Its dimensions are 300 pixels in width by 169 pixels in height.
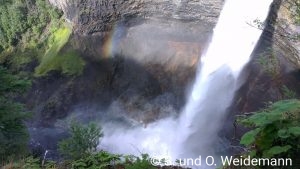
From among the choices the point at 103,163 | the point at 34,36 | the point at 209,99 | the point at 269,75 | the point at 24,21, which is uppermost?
the point at 24,21

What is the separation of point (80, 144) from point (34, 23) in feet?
49.5

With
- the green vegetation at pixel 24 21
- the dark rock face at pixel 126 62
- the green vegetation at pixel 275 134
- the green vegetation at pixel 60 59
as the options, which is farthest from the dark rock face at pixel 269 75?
the green vegetation at pixel 24 21

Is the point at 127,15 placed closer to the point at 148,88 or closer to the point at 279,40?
the point at 148,88

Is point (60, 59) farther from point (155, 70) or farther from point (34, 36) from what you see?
point (155, 70)

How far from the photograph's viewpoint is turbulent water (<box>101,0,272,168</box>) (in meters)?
16.7

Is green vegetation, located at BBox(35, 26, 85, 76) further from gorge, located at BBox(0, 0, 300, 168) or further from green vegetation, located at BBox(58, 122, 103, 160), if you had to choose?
green vegetation, located at BBox(58, 122, 103, 160)

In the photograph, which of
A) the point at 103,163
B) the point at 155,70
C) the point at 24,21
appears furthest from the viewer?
the point at 24,21

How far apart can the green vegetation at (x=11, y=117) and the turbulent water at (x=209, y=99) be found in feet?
20.0

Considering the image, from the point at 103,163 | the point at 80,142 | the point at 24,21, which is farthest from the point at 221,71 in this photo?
the point at 103,163

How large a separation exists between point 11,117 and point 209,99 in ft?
33.4

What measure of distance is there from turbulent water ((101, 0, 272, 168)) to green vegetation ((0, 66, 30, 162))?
6094 millimetres

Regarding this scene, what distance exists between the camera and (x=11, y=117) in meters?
10.4

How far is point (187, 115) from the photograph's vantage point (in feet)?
60.8

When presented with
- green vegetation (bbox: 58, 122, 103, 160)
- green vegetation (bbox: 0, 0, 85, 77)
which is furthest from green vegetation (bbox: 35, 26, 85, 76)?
green vegetation (bbox: 58, 122, 103, 160)
